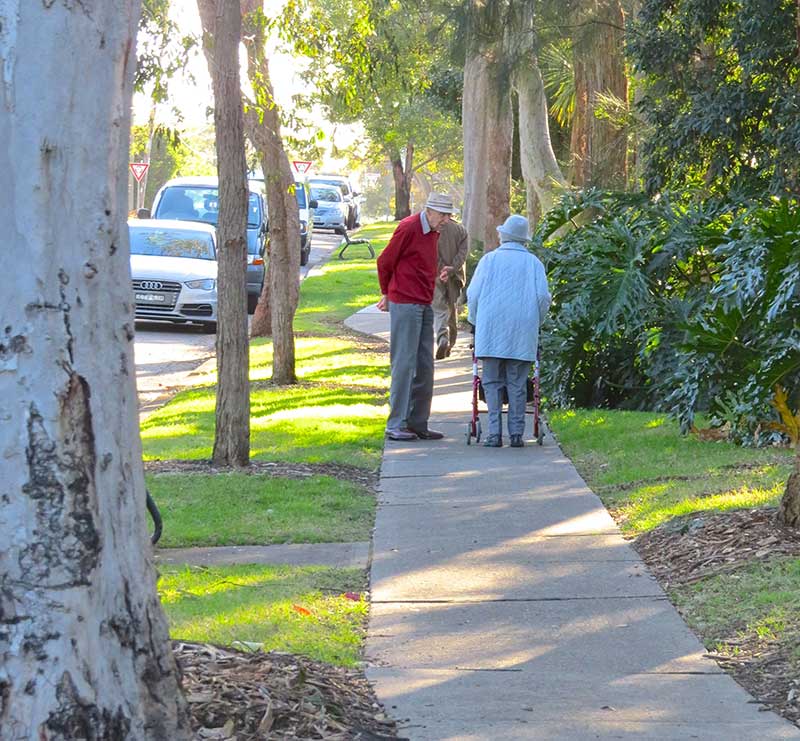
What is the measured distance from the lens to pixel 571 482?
9.76m

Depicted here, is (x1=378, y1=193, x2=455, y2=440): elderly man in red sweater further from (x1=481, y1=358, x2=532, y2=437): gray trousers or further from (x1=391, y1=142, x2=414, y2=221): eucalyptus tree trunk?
(x1=391, y1=142, x2=414, y2=221): eucalyptus tree trunk

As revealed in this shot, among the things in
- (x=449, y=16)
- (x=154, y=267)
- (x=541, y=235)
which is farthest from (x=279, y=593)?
(x=154, y=267)

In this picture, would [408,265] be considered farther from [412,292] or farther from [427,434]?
[427,434]

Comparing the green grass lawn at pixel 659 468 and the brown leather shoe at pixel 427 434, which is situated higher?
the green grass lawn at pixel 659 468

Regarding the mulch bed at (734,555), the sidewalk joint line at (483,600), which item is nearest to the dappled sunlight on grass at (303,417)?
the mulch bed at (734,555)

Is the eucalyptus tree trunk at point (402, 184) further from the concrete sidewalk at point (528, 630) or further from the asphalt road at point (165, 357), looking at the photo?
the concrete sidewalk at point (528, 630)

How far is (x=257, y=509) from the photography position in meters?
8.73

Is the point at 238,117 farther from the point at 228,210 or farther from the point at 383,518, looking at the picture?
the point at 383,518

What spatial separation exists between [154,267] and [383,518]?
1479 centimetres

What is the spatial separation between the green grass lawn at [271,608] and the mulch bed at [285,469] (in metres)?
2.74

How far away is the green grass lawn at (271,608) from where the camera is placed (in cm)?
571

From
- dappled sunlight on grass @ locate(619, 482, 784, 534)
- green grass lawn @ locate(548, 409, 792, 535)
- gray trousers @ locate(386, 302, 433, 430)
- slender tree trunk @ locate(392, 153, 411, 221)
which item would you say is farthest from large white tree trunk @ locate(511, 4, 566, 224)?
slender tree trunk @ locate(392, 153, 411, 221)

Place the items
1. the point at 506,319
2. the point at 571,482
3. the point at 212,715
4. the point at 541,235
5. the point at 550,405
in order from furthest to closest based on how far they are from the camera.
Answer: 1. the point at 541,235
2. the point at 550,405
3. the point at 506,319
4. the point at 571,482
5. the point at 212,715

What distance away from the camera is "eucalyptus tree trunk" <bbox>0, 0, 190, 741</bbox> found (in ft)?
12.3
